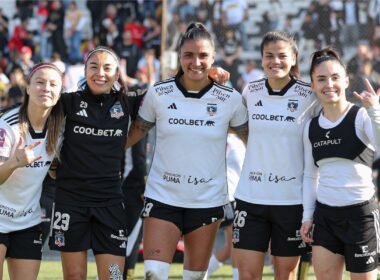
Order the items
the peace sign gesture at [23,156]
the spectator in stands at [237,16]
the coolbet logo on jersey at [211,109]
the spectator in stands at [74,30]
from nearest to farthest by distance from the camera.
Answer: the peace sign gesture at [23,156] < the coolbet logo on jersey at [211,109] < the spectator in stands at [237,16] < the spectator in stands at [74,30]

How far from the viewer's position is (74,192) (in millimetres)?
5738

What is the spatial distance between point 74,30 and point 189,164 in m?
10.8

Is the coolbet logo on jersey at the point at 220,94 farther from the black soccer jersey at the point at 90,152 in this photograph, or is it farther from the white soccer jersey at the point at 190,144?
the black soccer jersey at the point at 90,152

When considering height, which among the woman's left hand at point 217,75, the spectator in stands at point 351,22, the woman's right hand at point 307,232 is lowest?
the woman's right hand at point 307,232

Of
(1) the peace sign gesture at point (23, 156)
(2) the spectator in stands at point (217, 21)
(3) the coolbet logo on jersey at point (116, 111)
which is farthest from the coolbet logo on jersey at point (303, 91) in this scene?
(2) the spectator in stands at point (217, 21)

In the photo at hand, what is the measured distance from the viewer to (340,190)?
5504mm

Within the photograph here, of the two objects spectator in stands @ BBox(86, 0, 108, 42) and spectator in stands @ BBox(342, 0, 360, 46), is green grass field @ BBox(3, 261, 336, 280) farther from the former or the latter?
spectator in stands @ BBox(86, 0, 108, 42)

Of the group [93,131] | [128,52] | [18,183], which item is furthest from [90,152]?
[128,52]

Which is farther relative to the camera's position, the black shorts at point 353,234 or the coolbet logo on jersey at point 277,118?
the coolbet logo on jersey at point 277,118

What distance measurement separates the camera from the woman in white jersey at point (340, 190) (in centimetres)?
547

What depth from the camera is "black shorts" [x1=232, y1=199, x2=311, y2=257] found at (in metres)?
5.78

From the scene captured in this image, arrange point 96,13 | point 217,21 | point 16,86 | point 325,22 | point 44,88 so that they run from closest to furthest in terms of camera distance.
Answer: point 44,88
point 325,22
point 217,21
point 16,86
point 96,13

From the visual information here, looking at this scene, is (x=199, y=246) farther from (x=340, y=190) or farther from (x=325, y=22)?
(x=325, y=22)

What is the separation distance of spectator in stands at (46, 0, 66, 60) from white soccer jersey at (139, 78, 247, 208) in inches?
401
